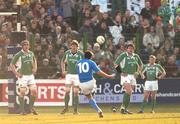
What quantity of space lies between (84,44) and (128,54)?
506cm

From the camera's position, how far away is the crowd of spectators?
3058 centimetres

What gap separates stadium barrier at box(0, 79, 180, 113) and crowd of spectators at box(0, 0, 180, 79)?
564 millimetres

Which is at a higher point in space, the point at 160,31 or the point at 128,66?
the point at 160,31

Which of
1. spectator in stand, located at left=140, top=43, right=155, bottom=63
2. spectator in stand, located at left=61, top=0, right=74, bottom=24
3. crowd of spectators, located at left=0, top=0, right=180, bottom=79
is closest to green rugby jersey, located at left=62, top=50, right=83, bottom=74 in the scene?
crowd of spectators, located at left=0, top=0, right=180, bottom=79

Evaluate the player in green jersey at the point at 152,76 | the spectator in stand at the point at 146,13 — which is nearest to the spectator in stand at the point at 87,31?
the spectator in stand at the point at 146,13

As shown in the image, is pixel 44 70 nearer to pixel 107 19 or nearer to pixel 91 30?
pixel 91 30

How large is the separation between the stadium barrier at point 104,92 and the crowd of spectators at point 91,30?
22.2 inches

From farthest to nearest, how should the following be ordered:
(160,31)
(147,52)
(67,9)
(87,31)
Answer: (67,9)
(160,31)
(147,52)
(87,31)

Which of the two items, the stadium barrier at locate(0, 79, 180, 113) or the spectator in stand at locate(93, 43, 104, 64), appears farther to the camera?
the spectator in stand at locate(93, 43, 104, 64)

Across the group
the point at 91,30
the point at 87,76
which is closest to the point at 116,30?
the point at 91,30

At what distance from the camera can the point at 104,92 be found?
3089 cm

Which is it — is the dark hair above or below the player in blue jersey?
above

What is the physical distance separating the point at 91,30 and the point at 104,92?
2.89 m

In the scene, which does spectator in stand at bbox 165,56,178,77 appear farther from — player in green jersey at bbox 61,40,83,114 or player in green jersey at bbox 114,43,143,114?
player in green jersey at bbox 61,40,83,114
